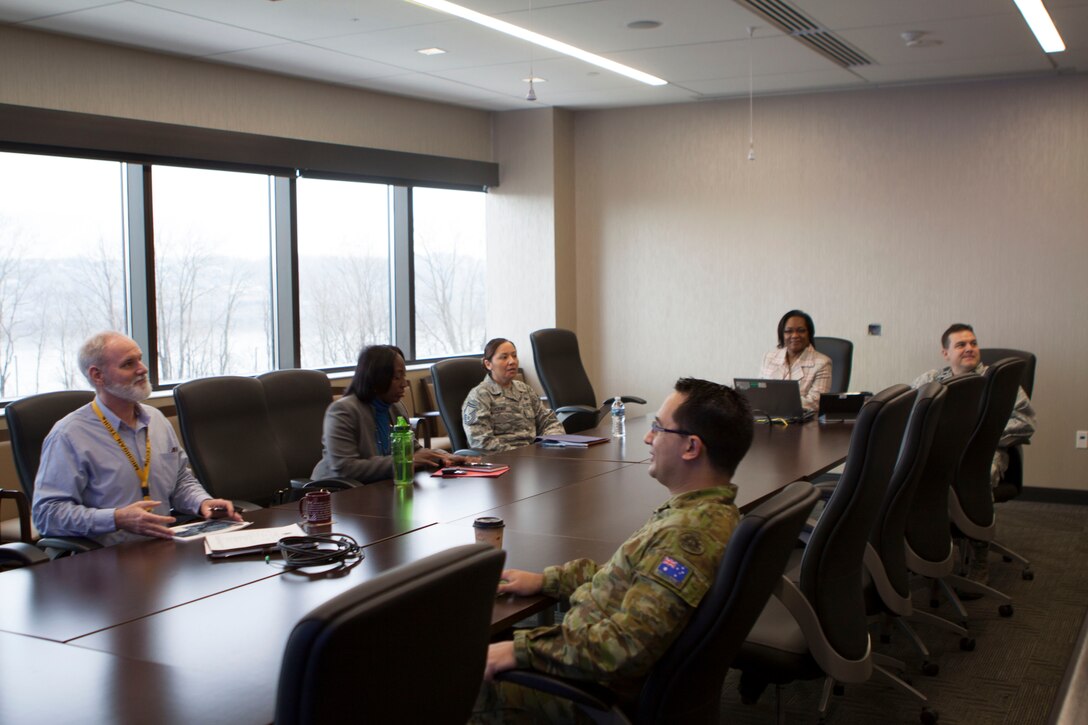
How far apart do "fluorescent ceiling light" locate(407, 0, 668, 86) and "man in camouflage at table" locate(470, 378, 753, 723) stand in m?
3.05

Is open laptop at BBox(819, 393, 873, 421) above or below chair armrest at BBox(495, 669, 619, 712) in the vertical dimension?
above

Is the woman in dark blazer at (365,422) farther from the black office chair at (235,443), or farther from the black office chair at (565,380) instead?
the black office chair at (565,380)

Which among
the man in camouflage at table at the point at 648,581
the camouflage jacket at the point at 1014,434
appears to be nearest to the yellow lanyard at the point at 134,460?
the man in camouflage at table at the point at 648,581

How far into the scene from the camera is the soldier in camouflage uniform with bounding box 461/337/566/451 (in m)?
5.32

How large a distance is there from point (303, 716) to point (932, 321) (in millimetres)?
6738

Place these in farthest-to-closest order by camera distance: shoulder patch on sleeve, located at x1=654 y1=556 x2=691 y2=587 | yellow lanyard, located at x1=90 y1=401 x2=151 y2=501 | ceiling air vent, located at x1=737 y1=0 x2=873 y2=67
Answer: ceiling air vent, located at x1=737 y1=0 x2=873 y2=67
yellow lanyard, located at x1=90 y1=401 x2=151 y2=501
shoulder patch on sleeve, located at x1=654 y1=556 x2=691 y2=587

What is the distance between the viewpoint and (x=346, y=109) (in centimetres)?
698

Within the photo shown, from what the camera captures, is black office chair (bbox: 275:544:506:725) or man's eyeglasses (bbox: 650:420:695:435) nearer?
black office chair (bbox: 275:544:506:725)

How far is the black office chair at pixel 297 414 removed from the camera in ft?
16.1

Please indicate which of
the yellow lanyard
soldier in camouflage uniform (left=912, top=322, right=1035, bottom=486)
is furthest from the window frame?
soldier in camouflage uniform (left=912, top=322, right=1035, bottom=486)

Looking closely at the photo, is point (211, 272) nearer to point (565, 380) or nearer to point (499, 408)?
point (499, 408)

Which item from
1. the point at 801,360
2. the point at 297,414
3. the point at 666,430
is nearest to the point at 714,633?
the point at 666,430

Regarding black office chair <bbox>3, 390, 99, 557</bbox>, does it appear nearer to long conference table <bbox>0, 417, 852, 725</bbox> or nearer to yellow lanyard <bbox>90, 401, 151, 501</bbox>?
yellow lanyard <bbox>90, 401, 151, 501</bbox>

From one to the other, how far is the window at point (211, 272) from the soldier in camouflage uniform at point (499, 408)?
189 centimetres
